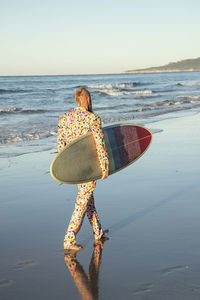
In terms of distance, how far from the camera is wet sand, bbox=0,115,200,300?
2.88 m

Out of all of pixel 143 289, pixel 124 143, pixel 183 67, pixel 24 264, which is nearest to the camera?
pixel 143 289

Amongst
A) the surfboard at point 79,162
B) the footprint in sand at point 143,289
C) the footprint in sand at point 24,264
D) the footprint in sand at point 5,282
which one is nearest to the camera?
the footprint in sand at point 143,289

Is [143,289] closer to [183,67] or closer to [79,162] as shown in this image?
[79,162]

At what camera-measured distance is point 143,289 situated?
2.82 m

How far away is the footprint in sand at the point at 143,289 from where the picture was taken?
2.79 metres

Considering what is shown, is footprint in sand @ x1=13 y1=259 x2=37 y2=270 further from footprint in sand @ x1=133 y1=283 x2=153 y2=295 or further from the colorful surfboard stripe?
the colorful surfboard stripe

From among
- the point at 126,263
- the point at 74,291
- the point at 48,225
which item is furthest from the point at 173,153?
the point at 74,291

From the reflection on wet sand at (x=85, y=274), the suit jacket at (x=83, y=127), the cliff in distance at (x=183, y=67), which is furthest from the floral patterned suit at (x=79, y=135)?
the cliff in distance at (x=183, y=67)

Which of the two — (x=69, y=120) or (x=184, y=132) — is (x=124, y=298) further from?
(x=184, y=132)

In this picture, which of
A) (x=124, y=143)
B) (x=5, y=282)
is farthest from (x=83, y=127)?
(x=5, y=282)

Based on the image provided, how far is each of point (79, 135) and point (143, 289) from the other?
4.77 feet

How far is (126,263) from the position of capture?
3.26 meters

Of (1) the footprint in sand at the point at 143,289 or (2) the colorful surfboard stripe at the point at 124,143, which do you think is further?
(2) the colorful surfboard stripe at the point at 124,143

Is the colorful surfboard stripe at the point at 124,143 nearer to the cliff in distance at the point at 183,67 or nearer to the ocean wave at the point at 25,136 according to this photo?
the ocean wave at the point at 25,136
